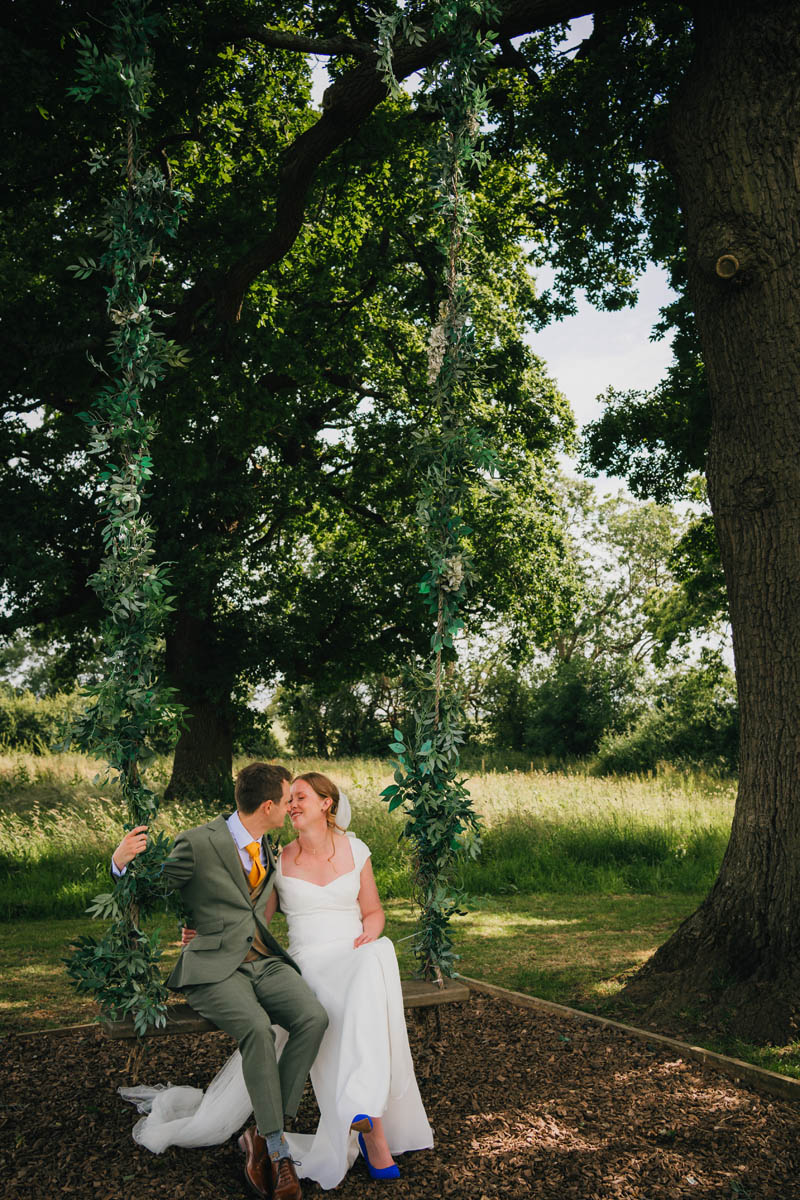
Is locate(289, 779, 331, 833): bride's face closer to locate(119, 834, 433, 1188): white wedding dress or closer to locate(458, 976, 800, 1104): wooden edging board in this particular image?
locate(119, 834, 433, 1188): white wedding dress

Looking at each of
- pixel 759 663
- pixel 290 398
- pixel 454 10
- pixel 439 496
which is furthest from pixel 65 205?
pixel 759 663

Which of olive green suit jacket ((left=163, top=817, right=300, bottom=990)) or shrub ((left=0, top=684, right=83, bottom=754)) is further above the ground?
shrub ((left=0, top=684, right=83, bottom=754))

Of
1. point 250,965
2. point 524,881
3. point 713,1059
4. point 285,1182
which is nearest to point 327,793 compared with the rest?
point 250,965

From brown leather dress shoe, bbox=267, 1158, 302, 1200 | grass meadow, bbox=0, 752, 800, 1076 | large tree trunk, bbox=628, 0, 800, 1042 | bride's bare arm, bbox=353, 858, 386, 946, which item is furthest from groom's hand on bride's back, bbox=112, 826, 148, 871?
large tree trunk, bbox=628, 0, 800, 1042

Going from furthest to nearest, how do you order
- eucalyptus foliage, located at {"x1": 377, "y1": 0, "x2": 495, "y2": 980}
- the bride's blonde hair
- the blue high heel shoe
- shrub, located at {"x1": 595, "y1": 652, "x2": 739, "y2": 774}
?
shrub, located at {"x1": 595, "y1": 652, "x2": 739, "y2": 774}
eucalyptus foliage, located at {"x1": 377, "y1": 0, "x2": 495, "y2": 980}
the bride's blonde hair
the blue high heel shoe

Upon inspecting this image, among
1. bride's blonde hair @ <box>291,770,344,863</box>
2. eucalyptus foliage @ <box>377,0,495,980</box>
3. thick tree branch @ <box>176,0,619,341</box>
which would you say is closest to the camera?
bride's blonde hair @ <box>291,770,344,863</box>

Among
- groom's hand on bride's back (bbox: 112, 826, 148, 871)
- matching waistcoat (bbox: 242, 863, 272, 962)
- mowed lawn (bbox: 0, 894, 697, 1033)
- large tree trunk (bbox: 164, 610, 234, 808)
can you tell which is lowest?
mowed lawn (bbox: 0, 894, 697, 1033)

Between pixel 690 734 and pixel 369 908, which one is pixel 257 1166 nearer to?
pixel 369 908

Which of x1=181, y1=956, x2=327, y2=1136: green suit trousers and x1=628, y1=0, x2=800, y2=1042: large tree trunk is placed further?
x1=628, y1=0, x2=800, y2=1042: large tree trunk

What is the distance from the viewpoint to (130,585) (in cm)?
451

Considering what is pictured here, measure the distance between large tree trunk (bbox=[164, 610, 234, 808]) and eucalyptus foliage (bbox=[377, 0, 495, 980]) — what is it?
12.5 metres

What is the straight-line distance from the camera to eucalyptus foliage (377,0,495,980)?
4805 millimetres

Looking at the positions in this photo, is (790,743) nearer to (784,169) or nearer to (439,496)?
(439,496)

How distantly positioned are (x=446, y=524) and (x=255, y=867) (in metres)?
1.96
